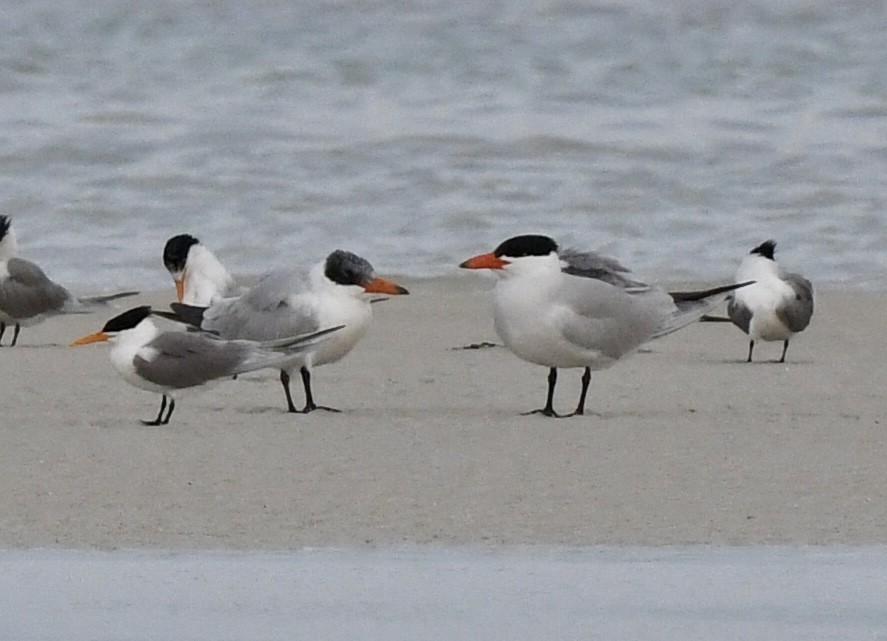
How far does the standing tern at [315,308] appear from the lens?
7.37 meters

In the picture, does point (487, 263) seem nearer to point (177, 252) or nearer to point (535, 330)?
point (535, 330)

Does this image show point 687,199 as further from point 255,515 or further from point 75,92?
point 255,515

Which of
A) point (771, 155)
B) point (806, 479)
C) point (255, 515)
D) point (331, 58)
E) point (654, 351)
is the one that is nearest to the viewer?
point (255, 515)

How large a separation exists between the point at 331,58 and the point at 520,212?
18.6 ft

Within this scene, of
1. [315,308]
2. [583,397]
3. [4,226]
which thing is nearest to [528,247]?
[583,397]

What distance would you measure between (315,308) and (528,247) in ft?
2.34

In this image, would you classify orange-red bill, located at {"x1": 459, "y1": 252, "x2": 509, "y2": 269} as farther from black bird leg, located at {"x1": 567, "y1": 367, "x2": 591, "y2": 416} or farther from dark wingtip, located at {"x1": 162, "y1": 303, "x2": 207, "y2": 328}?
dark wingtip, located at {"x1": 162, "y1": 303, "x2": 207, "y2": 328}

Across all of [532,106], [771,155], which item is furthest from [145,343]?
[532,106]

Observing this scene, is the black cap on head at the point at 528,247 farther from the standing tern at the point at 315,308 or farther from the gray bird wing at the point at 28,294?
the gray bird wing at the point at 28,294

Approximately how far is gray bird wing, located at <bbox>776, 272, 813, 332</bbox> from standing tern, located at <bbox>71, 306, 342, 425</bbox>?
201 centimetres

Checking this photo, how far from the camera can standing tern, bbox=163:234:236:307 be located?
9094mm

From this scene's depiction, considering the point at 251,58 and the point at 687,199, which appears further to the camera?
the point at 251,58

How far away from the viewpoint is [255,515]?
17.7ft

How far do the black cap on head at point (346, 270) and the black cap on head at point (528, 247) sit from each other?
18.1 inches
